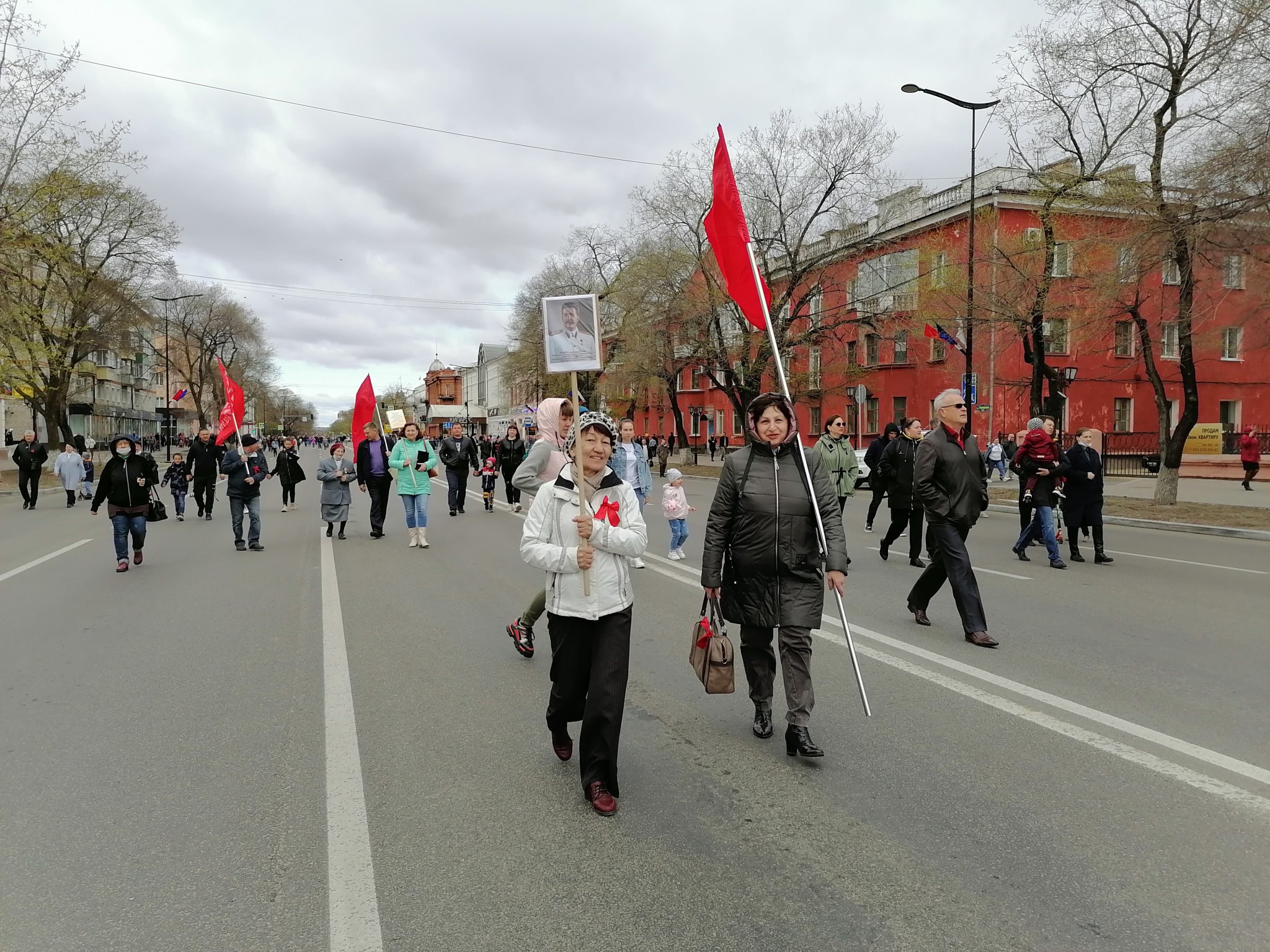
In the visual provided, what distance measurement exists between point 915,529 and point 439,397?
166m

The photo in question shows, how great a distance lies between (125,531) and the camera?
10562 mm

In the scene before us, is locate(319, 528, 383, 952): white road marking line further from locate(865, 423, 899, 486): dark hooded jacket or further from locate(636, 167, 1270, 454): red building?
locate(636, 167, 1270, 454): red building

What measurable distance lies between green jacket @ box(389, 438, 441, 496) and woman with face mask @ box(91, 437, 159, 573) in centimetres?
315

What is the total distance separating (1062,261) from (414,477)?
Answer: 15416 mm

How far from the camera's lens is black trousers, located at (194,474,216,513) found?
51.8 ft

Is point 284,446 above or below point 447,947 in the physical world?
above

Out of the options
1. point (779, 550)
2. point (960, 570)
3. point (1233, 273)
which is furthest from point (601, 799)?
point (1233, 273)

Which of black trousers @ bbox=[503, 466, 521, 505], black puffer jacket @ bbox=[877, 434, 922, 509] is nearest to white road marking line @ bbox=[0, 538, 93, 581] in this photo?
black trousers @ bbox=[503, 466, 521, 505]

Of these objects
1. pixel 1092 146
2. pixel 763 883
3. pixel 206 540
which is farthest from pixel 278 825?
pixel 1092 146

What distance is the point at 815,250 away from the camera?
38.8 m

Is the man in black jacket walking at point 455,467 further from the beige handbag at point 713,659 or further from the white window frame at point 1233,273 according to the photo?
the white window frame at point 1233,273

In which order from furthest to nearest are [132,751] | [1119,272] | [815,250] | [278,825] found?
[815,250] → [1119,272] → [132,751] → [278,825]

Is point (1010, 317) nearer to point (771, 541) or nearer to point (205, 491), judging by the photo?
point (205, 491)

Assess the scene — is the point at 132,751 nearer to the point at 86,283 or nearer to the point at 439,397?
the point at 86,283
